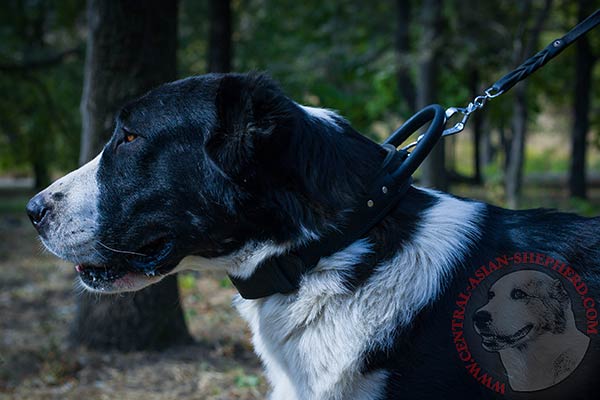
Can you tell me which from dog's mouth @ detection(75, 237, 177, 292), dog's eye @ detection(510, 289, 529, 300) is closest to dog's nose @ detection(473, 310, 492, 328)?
dog's eye @ detection(510, 289, 529, 300)

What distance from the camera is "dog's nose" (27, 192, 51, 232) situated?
2504 mm

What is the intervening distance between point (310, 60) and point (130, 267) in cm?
1437

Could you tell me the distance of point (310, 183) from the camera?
221 cm

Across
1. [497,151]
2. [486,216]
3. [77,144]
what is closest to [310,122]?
[486,216]

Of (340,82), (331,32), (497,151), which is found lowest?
(497,151)

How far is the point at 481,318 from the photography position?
82.6 inches

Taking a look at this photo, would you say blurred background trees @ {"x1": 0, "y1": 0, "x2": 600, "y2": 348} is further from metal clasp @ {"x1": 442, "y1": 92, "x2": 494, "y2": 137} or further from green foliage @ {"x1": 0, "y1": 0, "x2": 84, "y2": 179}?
metal clasp @ {"x1": 442, "y1": 92, "x2": 494, "y2": 137}

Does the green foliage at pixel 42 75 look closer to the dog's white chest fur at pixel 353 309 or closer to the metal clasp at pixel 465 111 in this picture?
the metal clasp at pixel 465 111

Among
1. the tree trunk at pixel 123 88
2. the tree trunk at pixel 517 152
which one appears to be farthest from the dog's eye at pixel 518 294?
the tree trunk at pixel 517 152

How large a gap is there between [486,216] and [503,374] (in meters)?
0.55

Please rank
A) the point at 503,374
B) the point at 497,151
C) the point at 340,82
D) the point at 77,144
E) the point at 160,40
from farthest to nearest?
1. the point at 497,151
2. the point at 340,82
3. the point at 77,144
4. the point at 160,40
5. the point at 503,374

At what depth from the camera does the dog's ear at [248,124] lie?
2.22m

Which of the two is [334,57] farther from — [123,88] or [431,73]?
[123,88]

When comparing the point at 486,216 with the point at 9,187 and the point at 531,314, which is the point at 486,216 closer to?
the point at 531,314
